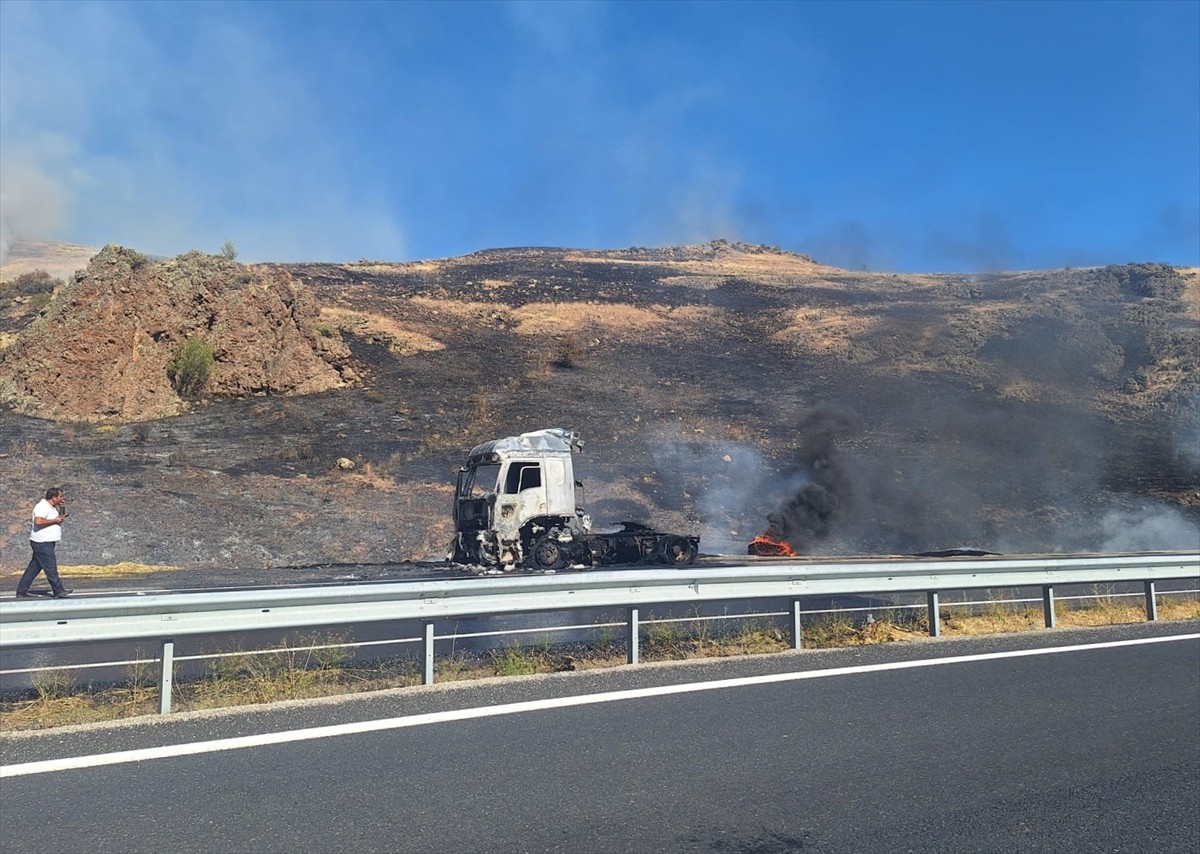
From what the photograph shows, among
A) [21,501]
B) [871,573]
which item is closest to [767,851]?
[871,573]

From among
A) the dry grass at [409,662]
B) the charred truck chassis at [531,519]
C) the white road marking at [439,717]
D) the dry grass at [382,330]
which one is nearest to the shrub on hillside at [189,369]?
the dry grass at [382,330]

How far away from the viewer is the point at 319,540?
2184 centimetres

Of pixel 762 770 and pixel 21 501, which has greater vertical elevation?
pixel 21 501

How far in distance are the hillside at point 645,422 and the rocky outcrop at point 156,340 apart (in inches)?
4.5

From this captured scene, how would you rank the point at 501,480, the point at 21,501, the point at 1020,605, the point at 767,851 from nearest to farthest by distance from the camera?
1. the point at 767,851
2. the point at 1020,605
3. the point at 501,480
4. the point at 21,501

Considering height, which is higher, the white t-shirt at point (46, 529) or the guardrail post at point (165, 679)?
the white t-shirt at point (46, 529)

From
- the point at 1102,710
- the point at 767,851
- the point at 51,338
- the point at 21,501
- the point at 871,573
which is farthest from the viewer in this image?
the point at 51,338

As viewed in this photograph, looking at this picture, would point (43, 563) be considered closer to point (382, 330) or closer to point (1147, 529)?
point (1147, 529)

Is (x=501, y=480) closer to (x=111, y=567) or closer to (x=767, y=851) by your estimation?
(x=111, y=567)

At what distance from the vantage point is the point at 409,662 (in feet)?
26.0

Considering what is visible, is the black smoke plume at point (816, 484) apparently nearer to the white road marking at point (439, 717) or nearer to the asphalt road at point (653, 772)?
the white road marking at point (439, 717)

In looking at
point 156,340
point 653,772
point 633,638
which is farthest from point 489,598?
point 156,340

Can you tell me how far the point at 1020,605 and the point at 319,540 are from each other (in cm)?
1591

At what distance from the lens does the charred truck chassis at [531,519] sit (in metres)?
17.6
